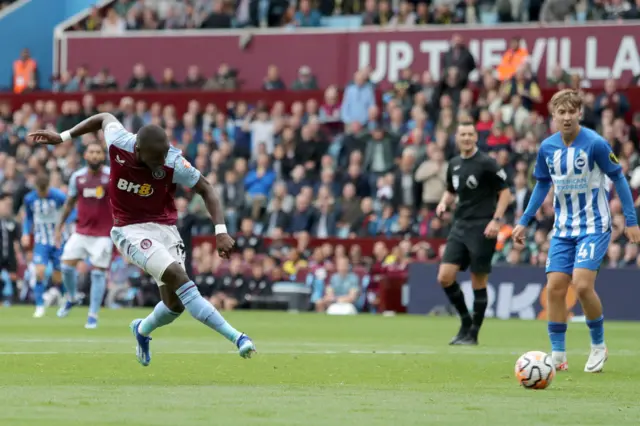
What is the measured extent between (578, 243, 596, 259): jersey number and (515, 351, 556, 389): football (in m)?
1.71

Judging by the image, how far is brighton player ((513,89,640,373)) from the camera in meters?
11.9

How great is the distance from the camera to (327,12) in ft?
110

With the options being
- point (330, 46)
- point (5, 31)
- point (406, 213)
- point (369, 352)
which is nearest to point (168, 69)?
point (330, 46)

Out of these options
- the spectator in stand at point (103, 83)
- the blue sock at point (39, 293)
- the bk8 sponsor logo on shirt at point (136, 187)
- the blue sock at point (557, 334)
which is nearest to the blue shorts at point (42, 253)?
the blue sock at point (39, 293)

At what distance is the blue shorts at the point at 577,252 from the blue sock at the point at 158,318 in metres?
3.23

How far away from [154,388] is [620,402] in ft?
10.5

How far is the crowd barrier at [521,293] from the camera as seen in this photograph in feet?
76.8

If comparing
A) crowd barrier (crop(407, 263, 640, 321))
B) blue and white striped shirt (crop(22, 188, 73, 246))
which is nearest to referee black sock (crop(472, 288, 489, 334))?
crowd barrier (crop(407, 263, 640, 321))

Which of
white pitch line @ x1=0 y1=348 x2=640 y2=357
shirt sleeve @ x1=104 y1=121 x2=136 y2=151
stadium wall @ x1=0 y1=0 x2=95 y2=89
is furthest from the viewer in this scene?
stadium wall @ x1=0 y1=0 x2=95 y2=89

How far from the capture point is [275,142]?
3042cm

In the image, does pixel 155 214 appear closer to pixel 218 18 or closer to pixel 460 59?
pixel 460 59

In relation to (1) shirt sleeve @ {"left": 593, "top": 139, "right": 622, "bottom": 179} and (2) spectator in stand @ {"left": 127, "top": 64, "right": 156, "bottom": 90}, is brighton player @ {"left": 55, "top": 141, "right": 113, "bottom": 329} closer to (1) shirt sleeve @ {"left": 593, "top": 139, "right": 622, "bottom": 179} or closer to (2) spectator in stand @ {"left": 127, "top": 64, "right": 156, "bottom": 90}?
(1) shirt sleeve @ {"left": 593, "top": 139, "right": 622, "bottom": 179}

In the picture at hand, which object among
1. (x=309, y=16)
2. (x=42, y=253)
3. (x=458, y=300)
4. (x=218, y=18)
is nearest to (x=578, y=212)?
(x=458, y=300)

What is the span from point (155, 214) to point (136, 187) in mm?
314
